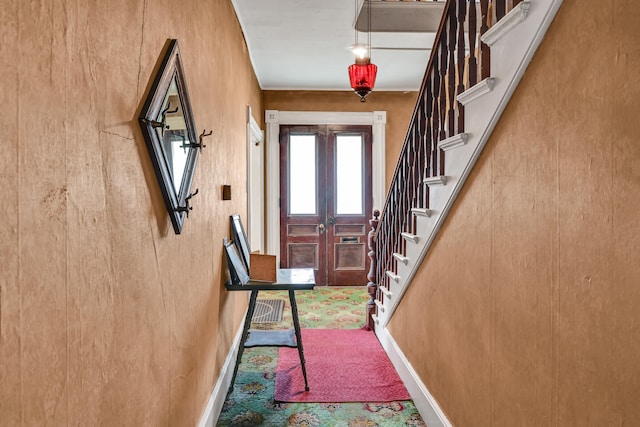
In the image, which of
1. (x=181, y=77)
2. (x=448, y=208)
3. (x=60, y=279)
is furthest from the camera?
(x=448, y=208)

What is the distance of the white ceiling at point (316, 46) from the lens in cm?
346

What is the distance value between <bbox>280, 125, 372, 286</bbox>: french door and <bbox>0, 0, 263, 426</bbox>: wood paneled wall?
4048 mm

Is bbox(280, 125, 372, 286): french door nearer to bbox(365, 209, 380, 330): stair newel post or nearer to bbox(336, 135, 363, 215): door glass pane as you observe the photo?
bbox(336, 135, 363, 215): door glass pane

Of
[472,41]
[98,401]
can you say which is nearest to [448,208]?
[472,41]

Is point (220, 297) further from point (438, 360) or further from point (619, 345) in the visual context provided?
point (619, 345)

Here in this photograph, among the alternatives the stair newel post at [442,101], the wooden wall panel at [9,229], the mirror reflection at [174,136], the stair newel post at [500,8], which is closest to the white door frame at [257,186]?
the stair newel post at [442,101]

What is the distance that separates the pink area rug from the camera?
8.74ft

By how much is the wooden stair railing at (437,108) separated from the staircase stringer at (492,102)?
0.28ft

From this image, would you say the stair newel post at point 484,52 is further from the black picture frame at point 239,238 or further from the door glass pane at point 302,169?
the door glass pane at point 302,169

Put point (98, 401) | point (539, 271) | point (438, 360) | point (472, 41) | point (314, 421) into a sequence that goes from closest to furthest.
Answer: point (98, 401), point (539, 271), point (472, 41), point (438, 360), point (314, 421)

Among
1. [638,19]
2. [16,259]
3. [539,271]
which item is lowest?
[539,271]

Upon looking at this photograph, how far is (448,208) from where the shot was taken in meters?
2.03

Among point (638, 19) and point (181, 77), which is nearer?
point (638, 19)

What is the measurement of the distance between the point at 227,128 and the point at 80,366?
2269 mm
